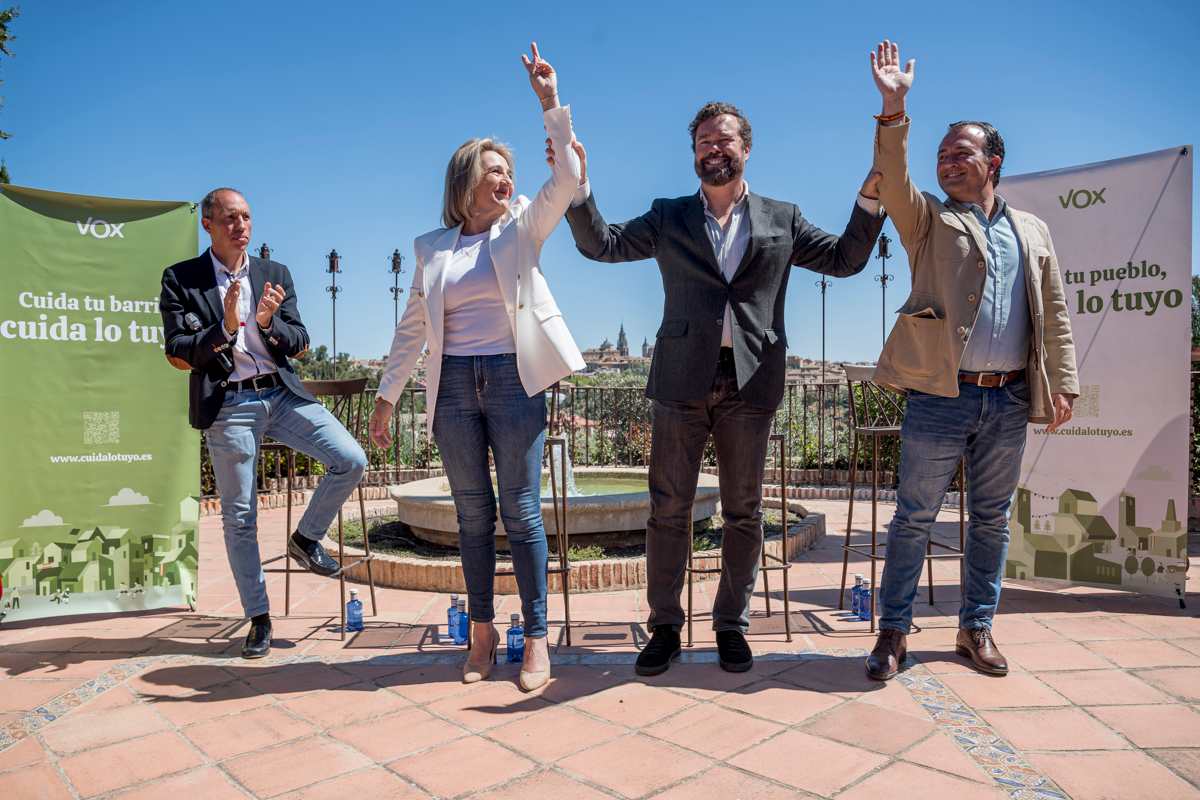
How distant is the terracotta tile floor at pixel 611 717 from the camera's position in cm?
200

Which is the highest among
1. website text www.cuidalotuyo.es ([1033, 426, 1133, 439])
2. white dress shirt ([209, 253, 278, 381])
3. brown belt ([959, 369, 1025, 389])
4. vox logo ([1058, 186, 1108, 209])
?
vox logo ([1058, 186, 1108, 209])

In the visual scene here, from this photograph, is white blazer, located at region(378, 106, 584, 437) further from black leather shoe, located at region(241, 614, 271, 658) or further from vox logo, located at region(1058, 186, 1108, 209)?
vox logo, located at region(1058, 186, 1108, 209)

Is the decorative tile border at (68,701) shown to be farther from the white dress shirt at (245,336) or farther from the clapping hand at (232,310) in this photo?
the clapping hand at (232,310)

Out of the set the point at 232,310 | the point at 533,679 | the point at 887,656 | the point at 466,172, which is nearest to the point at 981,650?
the point at 887,656

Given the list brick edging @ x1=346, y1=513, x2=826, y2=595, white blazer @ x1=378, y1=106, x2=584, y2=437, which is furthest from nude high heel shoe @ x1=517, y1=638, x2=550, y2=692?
brick edging @ x1=346, y1=513, x2=826, y2=595

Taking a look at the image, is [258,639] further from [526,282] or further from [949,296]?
[949,296]

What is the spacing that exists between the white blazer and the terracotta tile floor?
40.4 inches

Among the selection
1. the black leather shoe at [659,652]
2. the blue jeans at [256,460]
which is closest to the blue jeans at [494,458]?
the black leather shoe at [659,652]

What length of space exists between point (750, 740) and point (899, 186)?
181 centimetres

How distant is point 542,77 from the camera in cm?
258

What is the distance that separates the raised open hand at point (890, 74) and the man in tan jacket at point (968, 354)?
23cm

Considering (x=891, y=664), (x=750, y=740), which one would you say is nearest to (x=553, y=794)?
(x=750, y=740)

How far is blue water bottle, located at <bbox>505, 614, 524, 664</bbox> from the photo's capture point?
2.98 m

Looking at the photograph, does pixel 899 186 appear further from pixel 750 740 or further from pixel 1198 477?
pixel 1198 477
